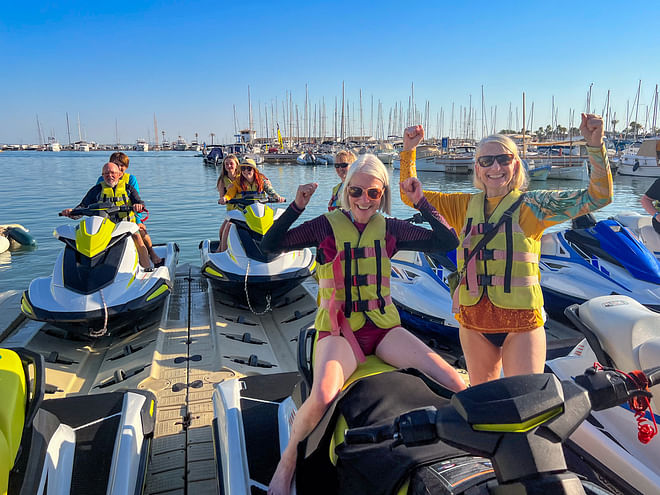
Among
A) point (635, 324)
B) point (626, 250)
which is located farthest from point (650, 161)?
point (635, 324)

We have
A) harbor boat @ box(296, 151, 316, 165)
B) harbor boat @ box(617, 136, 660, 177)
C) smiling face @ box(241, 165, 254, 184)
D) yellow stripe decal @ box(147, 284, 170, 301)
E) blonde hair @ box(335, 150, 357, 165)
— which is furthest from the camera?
harbor boat @ box(296, 151, 316, 165)

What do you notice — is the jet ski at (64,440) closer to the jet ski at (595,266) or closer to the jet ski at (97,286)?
the jet ski at (97,286)

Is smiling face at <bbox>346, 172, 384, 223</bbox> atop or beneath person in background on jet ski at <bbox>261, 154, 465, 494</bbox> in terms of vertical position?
atop

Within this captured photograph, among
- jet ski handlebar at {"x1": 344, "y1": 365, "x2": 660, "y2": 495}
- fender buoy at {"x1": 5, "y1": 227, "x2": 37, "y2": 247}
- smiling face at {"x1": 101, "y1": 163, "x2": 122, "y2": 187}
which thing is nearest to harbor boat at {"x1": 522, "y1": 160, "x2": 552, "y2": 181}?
fender buoy at {"x1": 5, "y1": 227, "x2": 37, "y2": 247}

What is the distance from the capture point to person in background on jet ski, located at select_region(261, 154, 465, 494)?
195cm

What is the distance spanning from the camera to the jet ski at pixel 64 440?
1906 mm

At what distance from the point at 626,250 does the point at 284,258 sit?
10.9 ft

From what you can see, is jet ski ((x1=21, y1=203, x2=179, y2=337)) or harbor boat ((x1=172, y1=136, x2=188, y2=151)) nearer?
jet ski ((x1=21, y1=203, x2=179, y2=337))

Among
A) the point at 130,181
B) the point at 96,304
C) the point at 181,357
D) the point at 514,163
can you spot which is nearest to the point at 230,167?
the point at 130,181

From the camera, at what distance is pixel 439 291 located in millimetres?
4500

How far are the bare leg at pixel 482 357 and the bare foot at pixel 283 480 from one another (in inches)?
36.7

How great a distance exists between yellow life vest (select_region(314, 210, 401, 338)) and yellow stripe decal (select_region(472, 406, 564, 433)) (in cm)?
117

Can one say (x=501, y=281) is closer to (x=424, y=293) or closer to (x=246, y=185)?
(x=424, y=293)

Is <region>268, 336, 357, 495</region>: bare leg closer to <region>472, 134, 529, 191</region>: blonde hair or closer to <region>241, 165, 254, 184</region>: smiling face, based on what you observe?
<region>472, 134, 529, 191</region>: blonde hair
